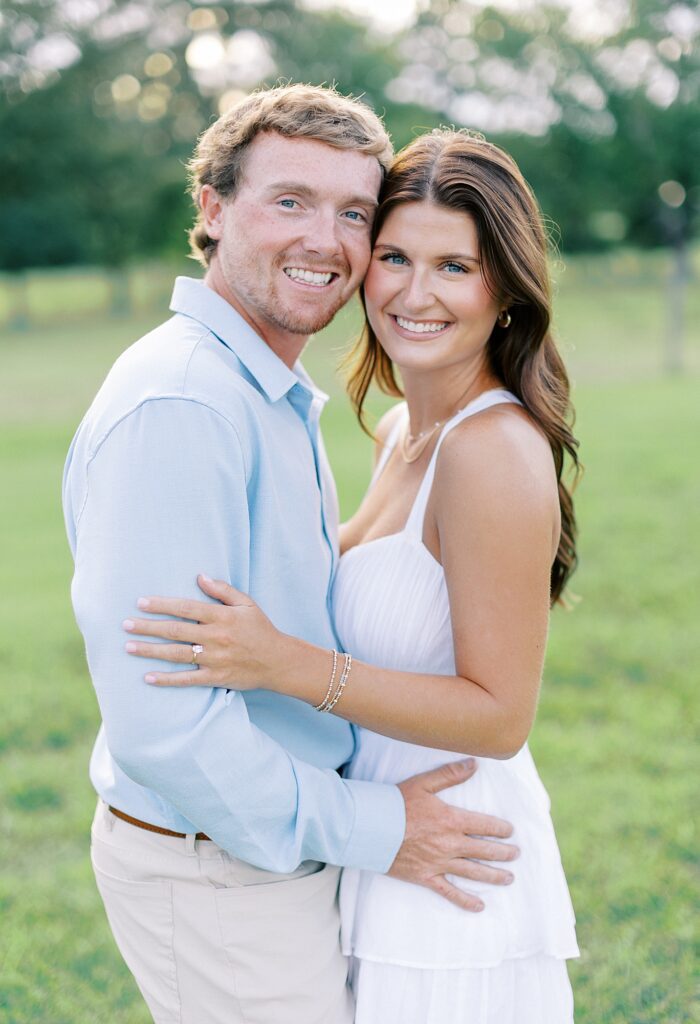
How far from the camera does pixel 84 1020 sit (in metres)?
3.79

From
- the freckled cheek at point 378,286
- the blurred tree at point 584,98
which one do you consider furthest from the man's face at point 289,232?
the blurred tree at point 584,98

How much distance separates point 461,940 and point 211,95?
151ft

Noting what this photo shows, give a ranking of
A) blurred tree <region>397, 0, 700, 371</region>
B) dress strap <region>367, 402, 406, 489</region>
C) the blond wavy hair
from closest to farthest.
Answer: the blond wavy hair < dress strap <region>367, 402, 406, 489</region> < blurred tree <region>397, 0, 700, 371</region>

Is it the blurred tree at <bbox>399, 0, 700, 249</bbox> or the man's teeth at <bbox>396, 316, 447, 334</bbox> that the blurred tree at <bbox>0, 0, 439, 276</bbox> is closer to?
the blurred tree at <bbox>399, 0, 700, 249</bbox>

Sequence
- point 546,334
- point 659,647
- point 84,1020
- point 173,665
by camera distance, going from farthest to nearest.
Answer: point 659,647
point 84,1020
point 546,334
point 173,665

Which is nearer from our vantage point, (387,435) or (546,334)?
(546,334)

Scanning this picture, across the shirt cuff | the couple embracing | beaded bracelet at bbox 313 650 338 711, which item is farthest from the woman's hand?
the shirt cuff

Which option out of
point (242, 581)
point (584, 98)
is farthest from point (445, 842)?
point (584, 98)

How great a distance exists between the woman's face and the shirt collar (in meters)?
0.39

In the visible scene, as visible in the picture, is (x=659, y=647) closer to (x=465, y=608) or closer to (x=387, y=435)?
(x=387, y=435)

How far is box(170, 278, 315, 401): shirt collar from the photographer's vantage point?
7.75 ft

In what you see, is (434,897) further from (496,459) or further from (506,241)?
(506,241)

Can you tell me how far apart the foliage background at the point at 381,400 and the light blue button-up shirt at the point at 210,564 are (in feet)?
3.97

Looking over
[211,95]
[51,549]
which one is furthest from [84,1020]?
[211,95]
